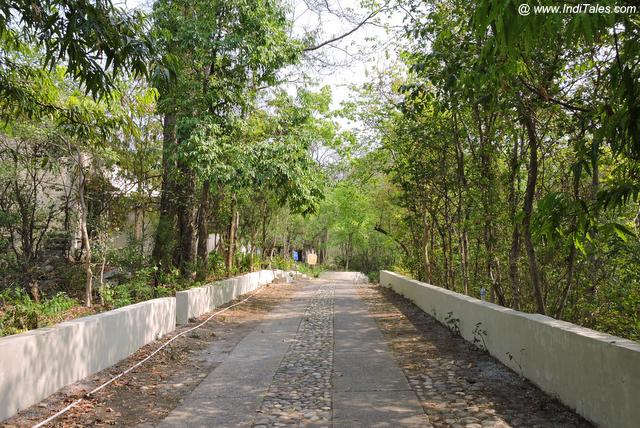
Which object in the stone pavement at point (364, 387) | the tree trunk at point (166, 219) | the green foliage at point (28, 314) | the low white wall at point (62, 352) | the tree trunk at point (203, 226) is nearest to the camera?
the low white wall at point (62, 352)

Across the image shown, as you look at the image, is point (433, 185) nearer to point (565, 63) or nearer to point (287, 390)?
point (565, 63)

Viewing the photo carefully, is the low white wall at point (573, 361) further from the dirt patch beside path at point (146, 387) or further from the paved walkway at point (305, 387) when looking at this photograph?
the dirt patch beside path at point (146, 387)

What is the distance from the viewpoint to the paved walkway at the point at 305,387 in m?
5.38

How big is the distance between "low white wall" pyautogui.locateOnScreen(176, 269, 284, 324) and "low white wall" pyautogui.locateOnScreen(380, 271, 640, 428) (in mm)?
6187

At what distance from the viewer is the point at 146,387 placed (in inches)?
260

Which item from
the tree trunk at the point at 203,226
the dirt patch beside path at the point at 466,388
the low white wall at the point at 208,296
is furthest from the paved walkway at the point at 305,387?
the tree trunk at the point at 203,226

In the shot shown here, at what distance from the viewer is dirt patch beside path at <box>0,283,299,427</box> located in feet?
17.4

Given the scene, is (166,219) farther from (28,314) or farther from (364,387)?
(364,387)

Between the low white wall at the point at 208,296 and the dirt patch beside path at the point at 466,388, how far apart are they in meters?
4.34

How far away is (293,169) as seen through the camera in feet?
42.1

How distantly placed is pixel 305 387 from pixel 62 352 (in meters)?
2.84

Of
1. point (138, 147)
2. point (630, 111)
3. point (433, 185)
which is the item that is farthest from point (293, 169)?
point (630, 111)

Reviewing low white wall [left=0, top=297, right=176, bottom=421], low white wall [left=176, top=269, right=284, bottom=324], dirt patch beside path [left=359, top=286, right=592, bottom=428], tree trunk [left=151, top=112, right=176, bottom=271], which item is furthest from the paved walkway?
tree trunk [left=151, top=112, right=176, bottom=271]

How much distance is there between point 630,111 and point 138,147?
15.3m
